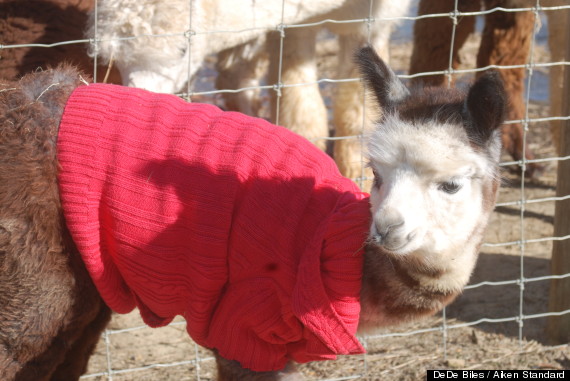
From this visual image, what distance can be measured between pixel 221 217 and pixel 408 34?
24.6 ft

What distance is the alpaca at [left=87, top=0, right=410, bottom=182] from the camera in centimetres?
375

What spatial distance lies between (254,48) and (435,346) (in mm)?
2392

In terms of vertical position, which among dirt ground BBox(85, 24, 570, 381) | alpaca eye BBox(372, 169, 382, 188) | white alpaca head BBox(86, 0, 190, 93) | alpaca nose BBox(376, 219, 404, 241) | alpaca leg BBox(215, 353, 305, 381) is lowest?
alpaca leg BBox(215, 353, 305, 381)

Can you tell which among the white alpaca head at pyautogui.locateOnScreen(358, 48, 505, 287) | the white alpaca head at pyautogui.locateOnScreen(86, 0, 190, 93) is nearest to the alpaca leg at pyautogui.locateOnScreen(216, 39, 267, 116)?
the white alpaca head at pyautogui.locateOnScreen(86, 0, 190, 93)

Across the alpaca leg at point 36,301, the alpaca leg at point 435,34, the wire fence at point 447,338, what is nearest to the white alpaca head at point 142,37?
the wire fence at point 447,338

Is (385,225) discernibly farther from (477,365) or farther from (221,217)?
(477,365)

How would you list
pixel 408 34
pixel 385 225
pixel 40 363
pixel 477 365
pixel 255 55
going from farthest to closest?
1. pixel 408 34
2. pixel 255 55
3. pixel 477 365
4. pixel 40 363
5. pixel 385 225

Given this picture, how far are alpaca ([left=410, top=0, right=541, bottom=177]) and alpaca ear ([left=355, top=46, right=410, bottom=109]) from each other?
101 inches

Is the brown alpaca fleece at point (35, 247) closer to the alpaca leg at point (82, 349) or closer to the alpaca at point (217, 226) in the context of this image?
the alpaca at point (217, 226)

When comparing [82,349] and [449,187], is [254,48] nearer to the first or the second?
[82,349]

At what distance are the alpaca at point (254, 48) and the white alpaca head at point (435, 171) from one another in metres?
1.16

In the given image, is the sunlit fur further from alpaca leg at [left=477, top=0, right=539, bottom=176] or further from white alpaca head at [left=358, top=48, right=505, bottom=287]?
alpaca leg at [left=477, top=0, right=539, bottom=176]

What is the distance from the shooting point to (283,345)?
2.49 metres

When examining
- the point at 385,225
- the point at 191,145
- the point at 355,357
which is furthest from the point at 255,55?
the point at 385,225
